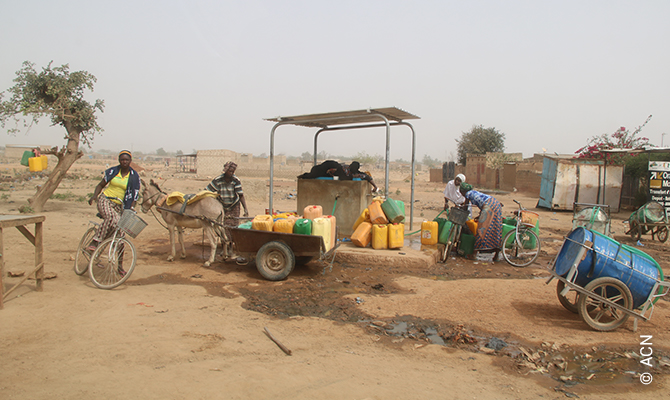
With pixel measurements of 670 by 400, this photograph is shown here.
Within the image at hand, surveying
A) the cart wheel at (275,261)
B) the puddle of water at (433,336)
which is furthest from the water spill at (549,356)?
the cart wheel at (275,261)

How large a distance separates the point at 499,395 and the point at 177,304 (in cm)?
385

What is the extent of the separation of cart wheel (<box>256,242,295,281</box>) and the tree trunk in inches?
361

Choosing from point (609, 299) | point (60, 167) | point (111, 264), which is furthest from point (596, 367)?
point (60, 167)

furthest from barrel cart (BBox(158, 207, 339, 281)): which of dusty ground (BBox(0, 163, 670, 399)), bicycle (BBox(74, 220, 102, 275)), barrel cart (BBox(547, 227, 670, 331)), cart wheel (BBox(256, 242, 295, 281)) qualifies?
barrel cart (BBox(547, 227, 670, 331))

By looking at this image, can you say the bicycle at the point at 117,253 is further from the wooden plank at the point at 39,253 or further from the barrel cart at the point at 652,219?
the barrel cart at the point at 652,219

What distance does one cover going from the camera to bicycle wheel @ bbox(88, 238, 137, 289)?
222 inches

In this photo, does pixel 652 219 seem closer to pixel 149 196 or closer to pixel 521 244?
pixel 521 244

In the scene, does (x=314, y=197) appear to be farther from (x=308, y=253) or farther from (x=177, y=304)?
(x=177, y=304)

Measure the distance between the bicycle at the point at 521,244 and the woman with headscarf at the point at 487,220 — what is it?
0.67 ft

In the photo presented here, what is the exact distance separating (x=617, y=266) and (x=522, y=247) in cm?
357

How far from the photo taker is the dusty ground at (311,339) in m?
3.26

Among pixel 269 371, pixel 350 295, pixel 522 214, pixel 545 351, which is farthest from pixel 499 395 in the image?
pixel 522 214

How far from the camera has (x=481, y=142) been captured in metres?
44.4

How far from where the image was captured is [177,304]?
17.0 feet
